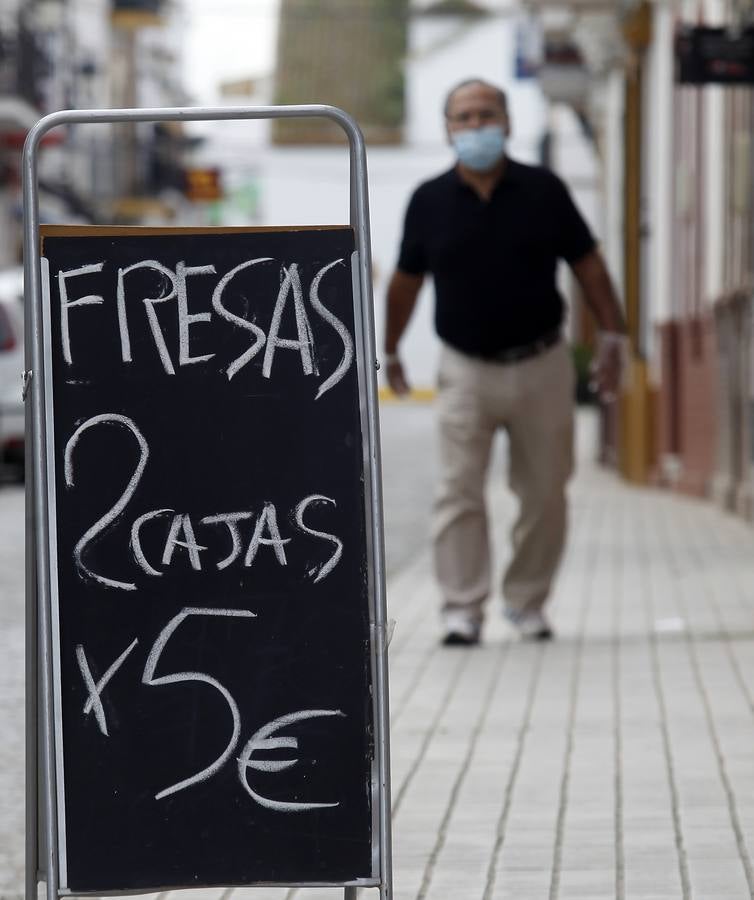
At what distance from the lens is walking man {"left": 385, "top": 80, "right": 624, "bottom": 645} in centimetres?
748

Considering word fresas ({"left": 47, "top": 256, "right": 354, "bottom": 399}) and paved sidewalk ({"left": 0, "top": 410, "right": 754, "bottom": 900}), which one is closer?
word fresas ({"left": 47, "top": 256, "right": 354, "bottom": 399})

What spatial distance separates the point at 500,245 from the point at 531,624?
1398mm

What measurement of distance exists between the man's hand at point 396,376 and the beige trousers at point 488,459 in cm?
13

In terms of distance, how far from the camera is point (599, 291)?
24.7ft

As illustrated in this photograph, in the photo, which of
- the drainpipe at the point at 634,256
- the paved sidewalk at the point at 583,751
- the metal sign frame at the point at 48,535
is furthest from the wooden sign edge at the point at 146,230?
the drainpipe at the point at 634,256

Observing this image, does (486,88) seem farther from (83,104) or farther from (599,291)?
(83,104)

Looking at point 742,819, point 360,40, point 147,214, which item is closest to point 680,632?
point 742,819

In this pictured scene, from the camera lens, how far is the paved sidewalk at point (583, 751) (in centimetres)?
443

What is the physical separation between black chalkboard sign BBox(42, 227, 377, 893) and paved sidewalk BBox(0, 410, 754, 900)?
27.9 inches

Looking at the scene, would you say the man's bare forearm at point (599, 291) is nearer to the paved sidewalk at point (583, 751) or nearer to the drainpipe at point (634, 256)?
the paved sidewalk at point (583, 751)

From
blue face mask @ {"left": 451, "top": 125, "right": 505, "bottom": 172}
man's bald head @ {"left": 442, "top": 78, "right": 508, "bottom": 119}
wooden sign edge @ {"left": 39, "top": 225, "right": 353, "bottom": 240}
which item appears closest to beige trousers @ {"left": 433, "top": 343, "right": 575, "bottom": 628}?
blue face mask @ {"left": 451, "top": 125, "right": 505, "bottom": 172}

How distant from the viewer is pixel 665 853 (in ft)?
14.9

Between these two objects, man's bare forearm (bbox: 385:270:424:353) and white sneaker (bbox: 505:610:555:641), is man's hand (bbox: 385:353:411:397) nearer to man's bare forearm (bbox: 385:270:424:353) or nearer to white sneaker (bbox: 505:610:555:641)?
man's bare forearm (bbox: 385:270:424:353)

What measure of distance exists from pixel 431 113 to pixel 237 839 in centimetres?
4680
